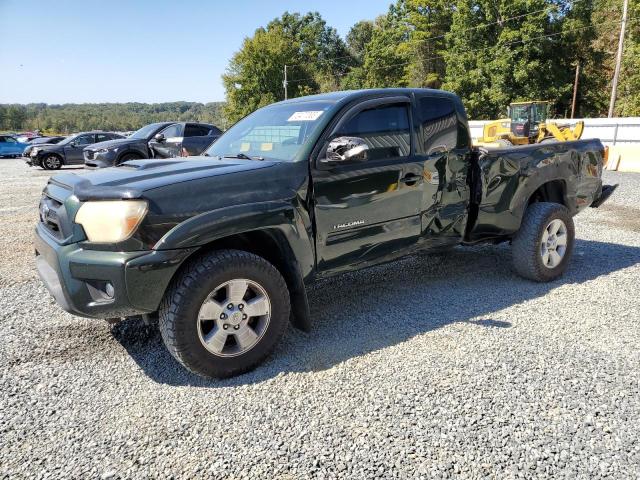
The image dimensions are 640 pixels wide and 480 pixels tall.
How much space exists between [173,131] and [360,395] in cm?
1281

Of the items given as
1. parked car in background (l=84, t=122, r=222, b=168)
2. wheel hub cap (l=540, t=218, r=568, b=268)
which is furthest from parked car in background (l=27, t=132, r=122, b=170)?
wheel hub cap (l=540, t=218, r=568, b=268)

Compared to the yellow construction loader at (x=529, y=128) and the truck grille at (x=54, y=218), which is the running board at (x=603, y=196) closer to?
the truck grille at (x=54, y=218)

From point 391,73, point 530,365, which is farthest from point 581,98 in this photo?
point 530,365

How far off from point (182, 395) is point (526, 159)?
370 centimetres

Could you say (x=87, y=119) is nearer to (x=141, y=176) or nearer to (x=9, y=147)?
(x=9, y=147)

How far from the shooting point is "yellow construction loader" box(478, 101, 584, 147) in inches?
701

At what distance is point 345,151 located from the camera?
331cm

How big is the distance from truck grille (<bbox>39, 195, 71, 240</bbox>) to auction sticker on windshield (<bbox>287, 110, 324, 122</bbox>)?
1769mm

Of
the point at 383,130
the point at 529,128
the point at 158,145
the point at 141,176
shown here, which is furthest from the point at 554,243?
the point at 529,128

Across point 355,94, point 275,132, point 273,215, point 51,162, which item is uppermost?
point 355,94

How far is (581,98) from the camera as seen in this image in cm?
4012

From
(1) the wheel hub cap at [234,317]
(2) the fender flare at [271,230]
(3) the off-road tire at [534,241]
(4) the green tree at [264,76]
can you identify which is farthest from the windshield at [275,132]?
(4) the green tree at [264,76]

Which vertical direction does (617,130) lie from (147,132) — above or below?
below

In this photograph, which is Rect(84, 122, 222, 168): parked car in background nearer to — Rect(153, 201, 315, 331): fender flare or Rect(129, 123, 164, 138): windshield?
Rect(129, 123, 164, 138): windshield
